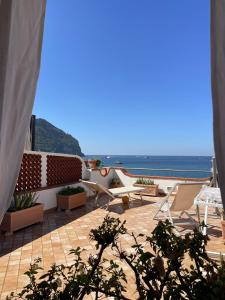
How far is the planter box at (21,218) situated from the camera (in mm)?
3928

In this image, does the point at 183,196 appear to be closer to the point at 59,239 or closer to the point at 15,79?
the point at 59,239

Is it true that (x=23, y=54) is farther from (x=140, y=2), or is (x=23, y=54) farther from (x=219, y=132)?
(x=140, y=2)

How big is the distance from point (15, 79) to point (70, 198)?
195 inches

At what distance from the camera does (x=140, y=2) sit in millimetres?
4906

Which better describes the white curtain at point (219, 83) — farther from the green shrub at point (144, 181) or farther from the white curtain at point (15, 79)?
the green shrub at point (144, 181)

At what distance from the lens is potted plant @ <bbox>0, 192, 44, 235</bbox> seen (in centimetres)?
394

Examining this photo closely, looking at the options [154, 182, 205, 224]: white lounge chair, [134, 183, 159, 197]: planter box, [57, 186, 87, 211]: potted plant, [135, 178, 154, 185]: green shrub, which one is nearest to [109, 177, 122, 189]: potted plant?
[135, 178, 154, 185]: green shrub

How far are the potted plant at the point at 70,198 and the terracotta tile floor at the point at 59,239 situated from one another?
0.62 feet

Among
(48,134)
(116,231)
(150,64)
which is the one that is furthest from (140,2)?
(48,134)

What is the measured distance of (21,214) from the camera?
163 inches

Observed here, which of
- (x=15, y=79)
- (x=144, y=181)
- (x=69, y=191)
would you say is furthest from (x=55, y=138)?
(x=15, y=79)

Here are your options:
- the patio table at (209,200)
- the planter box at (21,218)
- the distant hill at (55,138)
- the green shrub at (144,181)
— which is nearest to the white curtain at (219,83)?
the patio table at (209,200)

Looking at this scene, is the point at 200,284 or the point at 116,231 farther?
the point at 116,231

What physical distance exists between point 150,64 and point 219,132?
12.5 m
